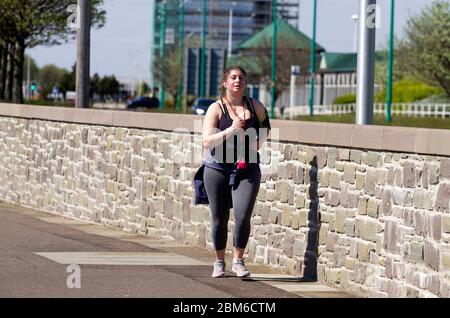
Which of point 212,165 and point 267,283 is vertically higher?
point 212,165

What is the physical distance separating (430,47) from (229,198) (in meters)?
62.5

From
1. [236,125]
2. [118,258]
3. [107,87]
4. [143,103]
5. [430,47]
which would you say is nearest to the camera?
[236,125]

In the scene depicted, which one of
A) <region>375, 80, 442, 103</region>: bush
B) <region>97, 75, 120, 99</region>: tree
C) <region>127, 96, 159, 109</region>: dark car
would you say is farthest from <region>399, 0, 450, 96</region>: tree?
<region>97, 75, 120, 99</region>: tree

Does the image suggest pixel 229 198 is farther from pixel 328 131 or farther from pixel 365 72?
pixel 365 72

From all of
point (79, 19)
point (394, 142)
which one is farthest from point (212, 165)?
point (79, 19)

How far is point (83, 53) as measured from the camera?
18922mm

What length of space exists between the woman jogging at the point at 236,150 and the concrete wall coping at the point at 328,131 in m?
0.61

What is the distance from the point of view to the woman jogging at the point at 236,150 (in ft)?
35.0

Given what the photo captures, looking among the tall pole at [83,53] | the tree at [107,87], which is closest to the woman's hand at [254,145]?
the tall pole at [83,53]

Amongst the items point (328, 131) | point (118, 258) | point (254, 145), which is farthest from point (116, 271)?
point (328, 131)

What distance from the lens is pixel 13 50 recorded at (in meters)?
44.8
